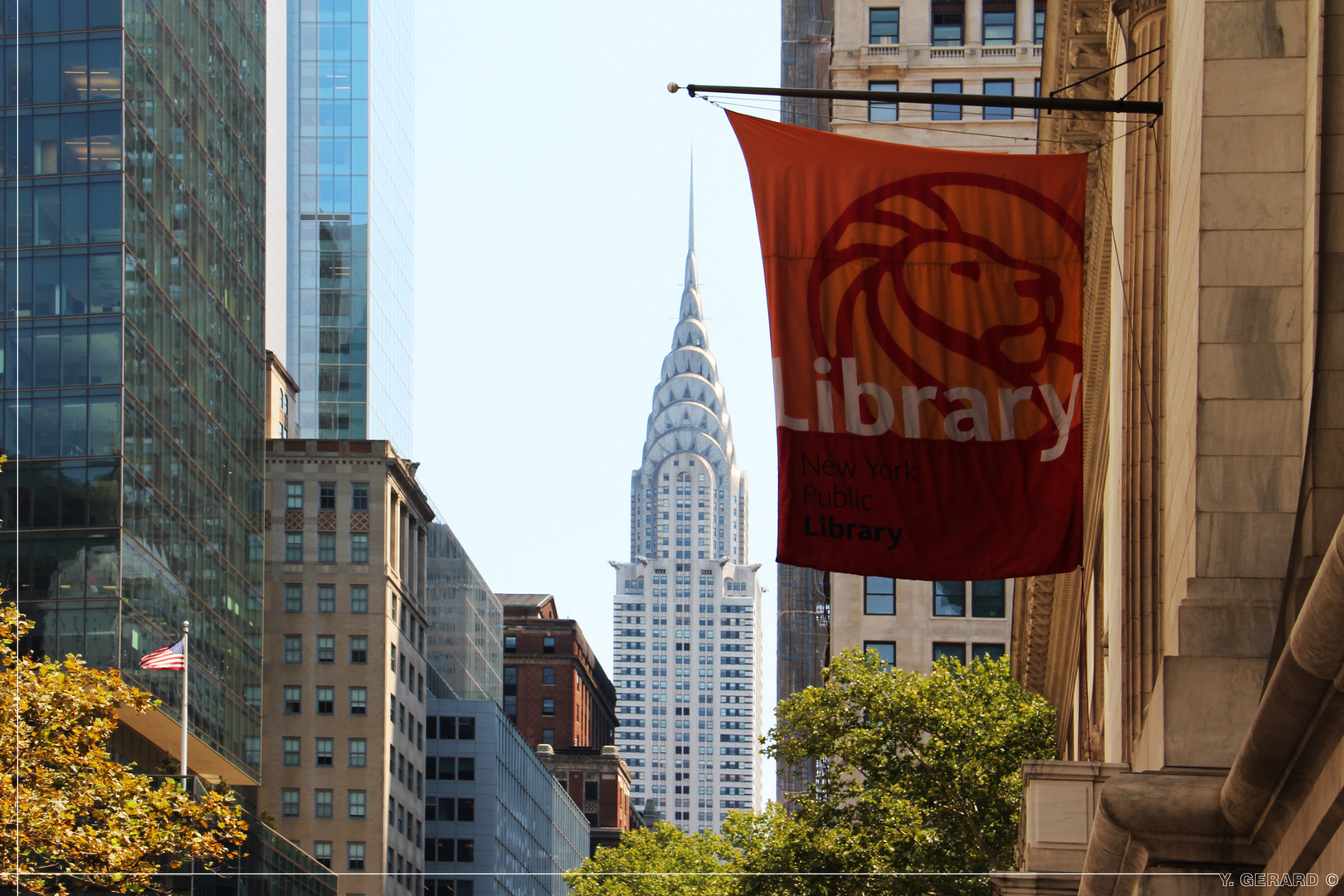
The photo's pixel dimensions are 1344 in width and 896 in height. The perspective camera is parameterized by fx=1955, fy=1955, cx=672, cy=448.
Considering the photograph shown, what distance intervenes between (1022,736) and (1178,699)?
3558 centimetres

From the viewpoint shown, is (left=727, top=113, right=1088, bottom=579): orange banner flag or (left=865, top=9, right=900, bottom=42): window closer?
(left=727, top=113, right=1088, bottom=579): orange banner flag

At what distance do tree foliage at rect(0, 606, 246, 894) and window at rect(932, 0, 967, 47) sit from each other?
48141 mm

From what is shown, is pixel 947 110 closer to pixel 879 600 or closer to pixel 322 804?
pixel 879 600

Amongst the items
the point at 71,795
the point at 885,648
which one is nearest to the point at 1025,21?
the point at 885,648

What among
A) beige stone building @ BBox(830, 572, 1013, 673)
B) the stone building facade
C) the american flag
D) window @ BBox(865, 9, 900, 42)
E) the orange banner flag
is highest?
window @ BBox(865, 9, 900, 42)

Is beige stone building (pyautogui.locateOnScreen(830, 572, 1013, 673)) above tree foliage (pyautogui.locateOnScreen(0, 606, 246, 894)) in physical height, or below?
above

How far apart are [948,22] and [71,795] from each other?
5182 centimetres

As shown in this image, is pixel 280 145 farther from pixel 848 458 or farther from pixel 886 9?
pixel 848 458

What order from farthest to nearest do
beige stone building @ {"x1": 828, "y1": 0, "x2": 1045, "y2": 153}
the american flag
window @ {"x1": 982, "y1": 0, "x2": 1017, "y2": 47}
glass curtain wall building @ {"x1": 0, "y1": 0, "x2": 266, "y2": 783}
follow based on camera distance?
glass curtain wall building @ {"x1": 0, "y1": 0, "x2": 266, "y2": 783}, window @ {"x1": 982, "y1": 0, "x2": 1017, "y2": 47}, beige stone building @ {"x1": 828, "y1": 0, "x2": 1045, "y2": 153}, the american flag

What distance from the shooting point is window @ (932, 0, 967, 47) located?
251 feet

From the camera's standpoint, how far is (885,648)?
235ft

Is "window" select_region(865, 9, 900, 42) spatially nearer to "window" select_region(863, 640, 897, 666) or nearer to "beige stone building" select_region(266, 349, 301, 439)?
"window" select_region(863, 640, 897, 666)

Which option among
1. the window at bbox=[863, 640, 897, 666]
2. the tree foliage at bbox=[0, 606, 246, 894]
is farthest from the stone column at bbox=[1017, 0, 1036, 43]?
the tree foliage at bbox=[0, 606, 246, 894]

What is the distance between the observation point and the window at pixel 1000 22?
3004 inches
